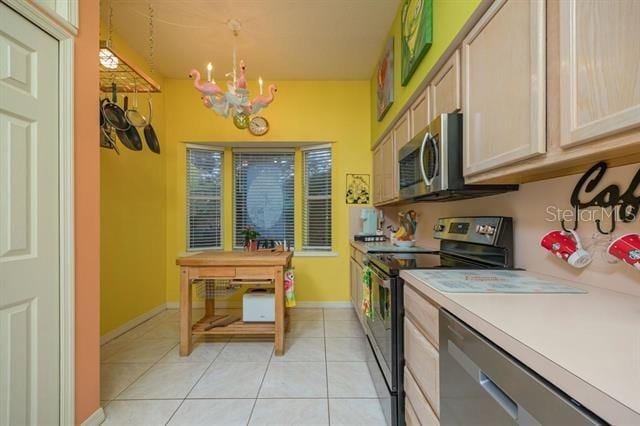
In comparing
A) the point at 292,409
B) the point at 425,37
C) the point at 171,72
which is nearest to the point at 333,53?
the point at 425,37

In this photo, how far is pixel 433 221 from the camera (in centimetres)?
247

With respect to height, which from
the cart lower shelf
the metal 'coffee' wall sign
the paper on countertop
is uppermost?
the metal 'coffee' wall sign

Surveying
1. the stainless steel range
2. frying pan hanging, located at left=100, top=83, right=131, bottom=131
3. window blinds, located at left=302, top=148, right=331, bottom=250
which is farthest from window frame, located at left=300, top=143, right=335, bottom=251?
frying pan hanging, located at left=100, top=83, right=131, bottom=131

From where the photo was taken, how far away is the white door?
3.98ft

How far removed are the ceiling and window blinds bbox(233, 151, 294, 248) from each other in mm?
1114

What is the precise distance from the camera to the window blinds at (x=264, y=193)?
4078mm

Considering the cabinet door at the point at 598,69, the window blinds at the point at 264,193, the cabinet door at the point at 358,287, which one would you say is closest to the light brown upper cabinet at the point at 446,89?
the cabinet door at the point at 598,69

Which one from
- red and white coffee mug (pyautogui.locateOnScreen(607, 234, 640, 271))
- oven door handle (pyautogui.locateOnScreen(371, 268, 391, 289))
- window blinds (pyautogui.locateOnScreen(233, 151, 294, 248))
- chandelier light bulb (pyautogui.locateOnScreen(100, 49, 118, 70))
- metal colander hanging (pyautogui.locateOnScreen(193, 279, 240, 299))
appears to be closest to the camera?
red and white coffee mug (pyautogui.locateOnScreen(607, 234, 640, 271))

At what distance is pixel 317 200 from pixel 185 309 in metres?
2.17

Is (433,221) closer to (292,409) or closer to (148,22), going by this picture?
(292,409)

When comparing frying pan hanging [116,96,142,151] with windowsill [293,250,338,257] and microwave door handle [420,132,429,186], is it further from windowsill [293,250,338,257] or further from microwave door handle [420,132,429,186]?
microwave door handle [420,132,429,186]

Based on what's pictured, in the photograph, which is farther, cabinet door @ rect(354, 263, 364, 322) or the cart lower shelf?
cabinet door @ rect(354, 263, 364, 322)

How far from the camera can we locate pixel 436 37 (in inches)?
65.7

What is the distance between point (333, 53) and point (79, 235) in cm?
294
